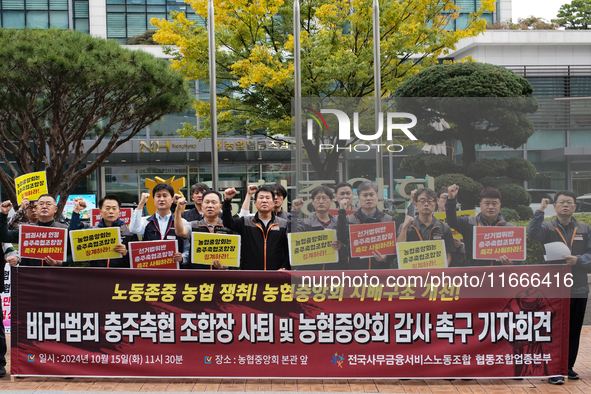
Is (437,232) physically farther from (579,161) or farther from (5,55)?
(5,55)

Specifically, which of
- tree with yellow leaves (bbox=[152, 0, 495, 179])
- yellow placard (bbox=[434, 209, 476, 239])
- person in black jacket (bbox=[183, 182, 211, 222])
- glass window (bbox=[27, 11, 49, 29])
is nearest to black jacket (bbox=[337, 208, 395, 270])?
yellow placard (bbox=[434, 209, 476, 239])

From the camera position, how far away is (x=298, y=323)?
5.03 m

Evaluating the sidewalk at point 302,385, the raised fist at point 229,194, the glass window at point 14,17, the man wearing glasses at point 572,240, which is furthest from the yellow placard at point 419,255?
the glass window at point 14,17

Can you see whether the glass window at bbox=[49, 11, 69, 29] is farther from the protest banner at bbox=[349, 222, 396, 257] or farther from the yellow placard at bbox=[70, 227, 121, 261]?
the protest banner at bbox=[349, 222, 396, 257]

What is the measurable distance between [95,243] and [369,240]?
2526 millimetres

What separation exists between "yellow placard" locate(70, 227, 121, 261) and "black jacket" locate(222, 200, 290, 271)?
1.06 metres

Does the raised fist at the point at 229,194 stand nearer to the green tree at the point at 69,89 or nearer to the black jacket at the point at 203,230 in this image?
the black jacket at the point at 203,230

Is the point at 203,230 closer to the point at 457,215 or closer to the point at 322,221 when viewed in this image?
the point at 322,221

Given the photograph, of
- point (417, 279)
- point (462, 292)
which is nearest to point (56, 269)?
point (417, 279)

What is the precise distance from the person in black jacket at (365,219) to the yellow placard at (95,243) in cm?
209

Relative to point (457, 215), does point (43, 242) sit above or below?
below

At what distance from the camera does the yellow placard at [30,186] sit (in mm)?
6023

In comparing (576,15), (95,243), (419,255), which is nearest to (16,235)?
(95,243)

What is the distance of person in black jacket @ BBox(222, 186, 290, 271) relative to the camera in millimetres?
5508
